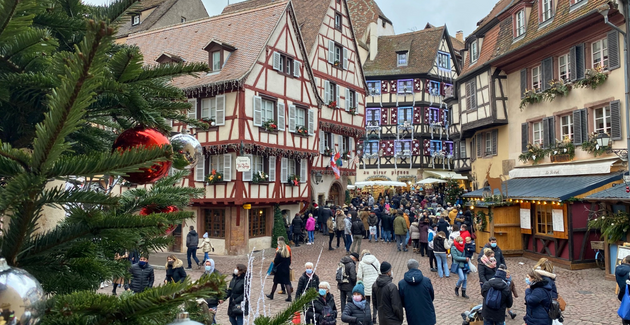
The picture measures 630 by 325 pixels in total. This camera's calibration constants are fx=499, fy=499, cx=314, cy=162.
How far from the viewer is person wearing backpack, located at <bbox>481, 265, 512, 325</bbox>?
8.01 metres

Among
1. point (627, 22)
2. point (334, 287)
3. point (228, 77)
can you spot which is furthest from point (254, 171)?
point (627, 22)

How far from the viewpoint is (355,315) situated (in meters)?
7.93

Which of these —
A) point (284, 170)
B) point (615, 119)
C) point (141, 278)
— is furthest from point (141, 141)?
point (284, 170)

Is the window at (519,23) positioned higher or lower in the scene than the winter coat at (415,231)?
higher

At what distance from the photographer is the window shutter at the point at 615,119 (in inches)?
674

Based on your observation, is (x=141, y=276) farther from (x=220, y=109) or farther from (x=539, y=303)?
(x=220, y=109)

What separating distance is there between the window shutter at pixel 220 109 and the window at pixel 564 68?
13.9m

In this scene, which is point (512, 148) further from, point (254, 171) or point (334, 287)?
point (334, 287)

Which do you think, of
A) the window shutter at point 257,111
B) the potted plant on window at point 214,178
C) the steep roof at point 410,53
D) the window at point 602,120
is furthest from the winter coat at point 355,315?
the steep roof at point 410,53

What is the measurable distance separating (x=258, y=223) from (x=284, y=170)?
274cm

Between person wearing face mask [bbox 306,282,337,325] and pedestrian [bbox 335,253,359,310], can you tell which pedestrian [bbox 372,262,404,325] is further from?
pedestrian [bbox 335,253,359,310]

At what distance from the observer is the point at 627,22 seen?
15.6m

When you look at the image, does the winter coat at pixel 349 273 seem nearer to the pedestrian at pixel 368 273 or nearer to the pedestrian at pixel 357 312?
the pedestrian at pixel 368 273

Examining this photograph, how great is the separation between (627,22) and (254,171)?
14.6 meters
